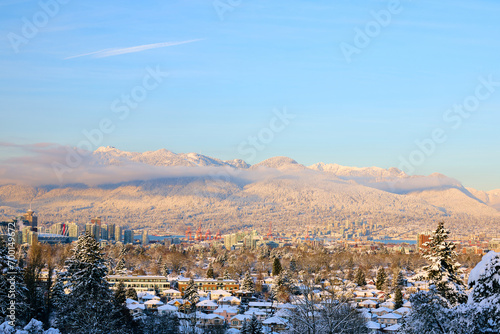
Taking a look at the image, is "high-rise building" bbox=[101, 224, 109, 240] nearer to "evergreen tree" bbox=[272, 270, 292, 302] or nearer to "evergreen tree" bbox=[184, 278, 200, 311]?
"evergreen tree" bbox=[272, 270, 292, 302]

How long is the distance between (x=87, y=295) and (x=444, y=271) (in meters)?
14.3

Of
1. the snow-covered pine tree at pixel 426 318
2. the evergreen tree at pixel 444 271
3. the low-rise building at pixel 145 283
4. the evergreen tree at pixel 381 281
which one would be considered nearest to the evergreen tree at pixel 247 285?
the low-rise building at pixel 145 283

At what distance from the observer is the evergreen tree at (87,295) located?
23.1 m

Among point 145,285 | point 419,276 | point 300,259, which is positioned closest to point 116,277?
point 145,285

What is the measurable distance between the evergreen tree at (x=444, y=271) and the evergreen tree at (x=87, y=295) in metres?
11.7

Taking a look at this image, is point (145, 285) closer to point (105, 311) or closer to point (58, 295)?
point (58, 295)

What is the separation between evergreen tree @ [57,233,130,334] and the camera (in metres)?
23.1

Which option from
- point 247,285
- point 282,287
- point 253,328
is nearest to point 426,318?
point 253,328

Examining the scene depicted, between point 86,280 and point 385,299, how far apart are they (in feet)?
114

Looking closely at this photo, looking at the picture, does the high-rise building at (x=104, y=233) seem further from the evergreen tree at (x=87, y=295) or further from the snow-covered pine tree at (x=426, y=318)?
the snow-covered pine tree at (x=426, y=318)

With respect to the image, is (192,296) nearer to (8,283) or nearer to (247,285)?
(247,285)

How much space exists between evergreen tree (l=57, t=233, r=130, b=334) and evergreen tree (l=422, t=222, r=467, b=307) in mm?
11702

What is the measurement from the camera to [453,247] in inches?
747

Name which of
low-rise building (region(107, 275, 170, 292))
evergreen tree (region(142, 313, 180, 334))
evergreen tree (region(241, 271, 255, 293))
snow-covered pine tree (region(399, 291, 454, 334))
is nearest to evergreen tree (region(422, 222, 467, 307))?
snow-covered pine tree (region(399, 291, 454, 334))
